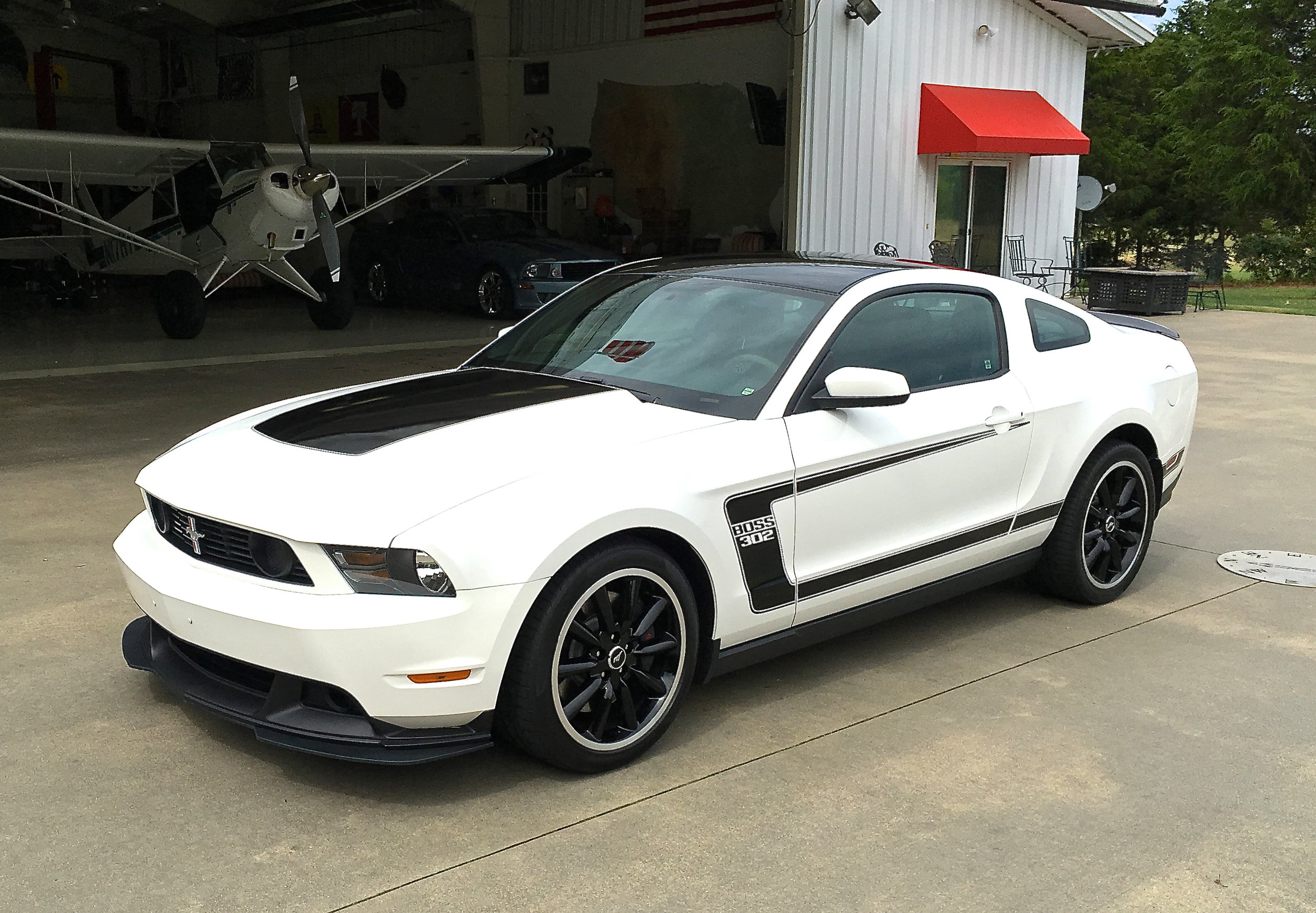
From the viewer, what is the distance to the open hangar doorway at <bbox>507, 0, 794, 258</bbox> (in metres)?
20.3

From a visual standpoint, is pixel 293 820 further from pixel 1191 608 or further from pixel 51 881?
pixel 1191 608

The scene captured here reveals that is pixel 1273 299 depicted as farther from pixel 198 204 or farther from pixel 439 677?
pixel 439 677

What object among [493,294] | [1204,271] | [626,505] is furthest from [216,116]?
[626,505]

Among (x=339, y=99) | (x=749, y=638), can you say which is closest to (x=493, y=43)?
(x=339, y=99)

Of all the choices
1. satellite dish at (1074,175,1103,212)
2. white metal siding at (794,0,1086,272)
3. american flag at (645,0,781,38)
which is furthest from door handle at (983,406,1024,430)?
satellite dish at (1074,175,1103,212)

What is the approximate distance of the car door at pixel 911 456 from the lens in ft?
13.7

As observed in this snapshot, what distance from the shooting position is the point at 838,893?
309 cm

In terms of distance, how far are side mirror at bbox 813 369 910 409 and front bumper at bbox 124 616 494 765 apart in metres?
1.60

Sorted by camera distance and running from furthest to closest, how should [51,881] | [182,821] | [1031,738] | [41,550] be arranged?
[41,550], [1031,738], [182,821], [51,881]

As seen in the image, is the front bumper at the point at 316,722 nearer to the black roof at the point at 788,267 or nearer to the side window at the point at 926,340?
the side window at the point at 926,340

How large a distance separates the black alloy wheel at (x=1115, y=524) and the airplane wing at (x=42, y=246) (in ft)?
48.8

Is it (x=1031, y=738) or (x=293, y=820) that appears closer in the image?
(x=293, y=820)

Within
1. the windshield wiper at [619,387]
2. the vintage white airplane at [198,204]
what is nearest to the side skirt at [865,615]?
the windshield wiper at [619,387]

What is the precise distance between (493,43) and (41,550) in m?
19.4
